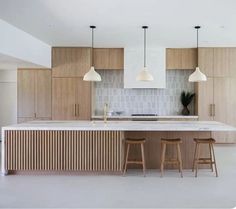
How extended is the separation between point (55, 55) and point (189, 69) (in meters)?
3.85

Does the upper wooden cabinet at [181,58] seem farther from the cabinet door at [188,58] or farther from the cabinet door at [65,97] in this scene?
the cabinet door at [65,97]

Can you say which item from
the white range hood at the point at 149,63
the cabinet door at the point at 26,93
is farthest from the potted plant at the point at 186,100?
the cabinet door at the point at 26,93

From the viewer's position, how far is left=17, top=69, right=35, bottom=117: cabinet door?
8648mm

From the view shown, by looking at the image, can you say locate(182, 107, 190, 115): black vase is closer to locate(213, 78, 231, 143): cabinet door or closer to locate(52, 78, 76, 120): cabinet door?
locate(213, 78, 231, 143): cabinet door

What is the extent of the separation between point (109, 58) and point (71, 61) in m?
1.08

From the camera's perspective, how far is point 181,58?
877 cm

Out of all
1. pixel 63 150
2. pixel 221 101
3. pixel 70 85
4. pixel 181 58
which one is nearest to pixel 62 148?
pixel 63 150

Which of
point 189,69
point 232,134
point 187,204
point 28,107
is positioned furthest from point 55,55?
point 187,204

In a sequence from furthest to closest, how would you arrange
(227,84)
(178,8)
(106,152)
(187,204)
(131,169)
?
(227,84), (131,169), (106,152), (178,8), (187,204)

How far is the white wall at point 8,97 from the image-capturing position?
10148 mm

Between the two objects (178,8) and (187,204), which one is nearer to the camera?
(187,204)

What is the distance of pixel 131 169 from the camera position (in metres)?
6.00

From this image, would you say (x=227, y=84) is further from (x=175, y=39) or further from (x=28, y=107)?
(x=28, y=107)

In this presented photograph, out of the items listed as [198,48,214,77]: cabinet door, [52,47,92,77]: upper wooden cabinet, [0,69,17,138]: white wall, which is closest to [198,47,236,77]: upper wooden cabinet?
[198,48,214,77]: cabinet door
